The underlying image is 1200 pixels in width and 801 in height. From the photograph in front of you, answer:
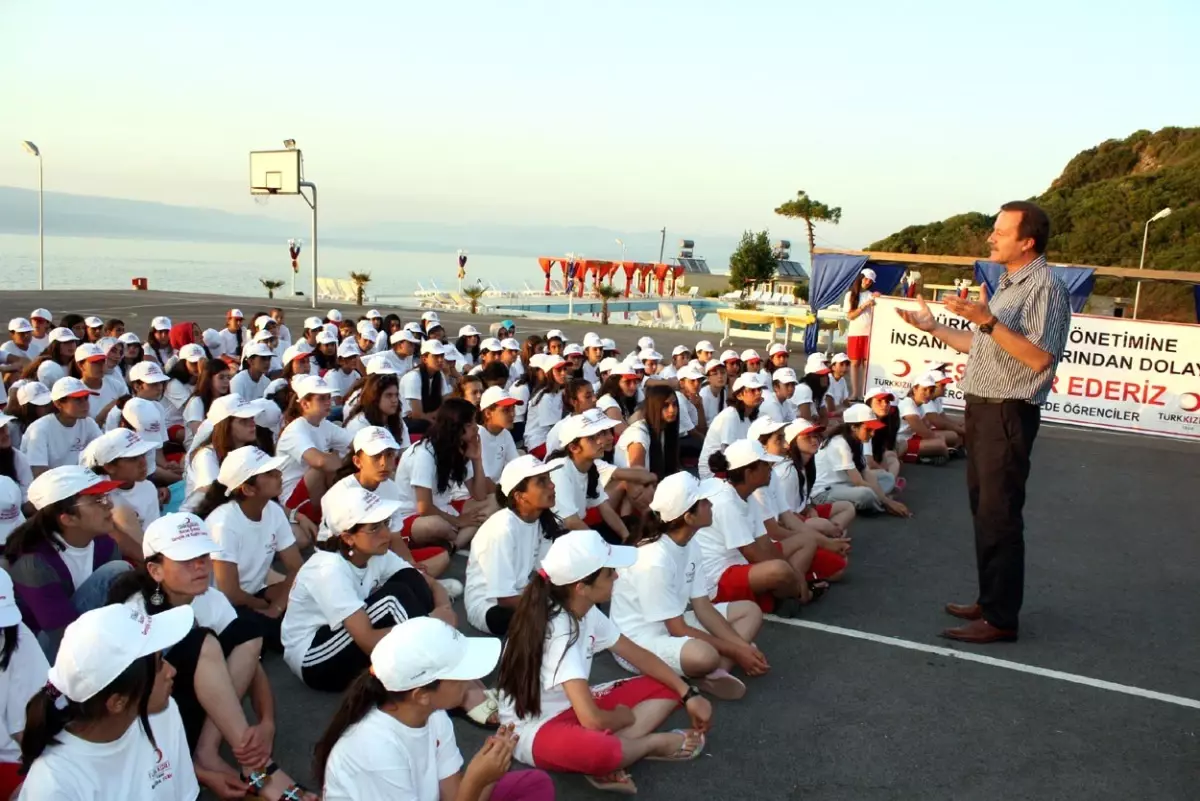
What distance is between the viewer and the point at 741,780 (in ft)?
13.0

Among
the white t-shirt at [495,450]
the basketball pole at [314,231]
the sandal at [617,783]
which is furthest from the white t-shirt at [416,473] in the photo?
the basketball pole at [314,231]

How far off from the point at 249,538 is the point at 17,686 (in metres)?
1.72

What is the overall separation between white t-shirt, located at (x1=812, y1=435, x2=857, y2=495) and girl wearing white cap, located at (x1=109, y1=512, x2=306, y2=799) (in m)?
5.25

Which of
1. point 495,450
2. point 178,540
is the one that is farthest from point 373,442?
point 495,450

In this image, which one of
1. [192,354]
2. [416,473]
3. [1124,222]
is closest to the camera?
[416,473]

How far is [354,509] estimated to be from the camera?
14.4 feet

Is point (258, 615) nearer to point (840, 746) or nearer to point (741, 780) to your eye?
point (741, 780)

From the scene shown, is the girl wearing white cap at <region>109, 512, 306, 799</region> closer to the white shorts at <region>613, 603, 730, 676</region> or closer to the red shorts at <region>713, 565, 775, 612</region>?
the white shorts at <region>613, 603, 730, 676</region>

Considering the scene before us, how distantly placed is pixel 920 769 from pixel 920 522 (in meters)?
4.34

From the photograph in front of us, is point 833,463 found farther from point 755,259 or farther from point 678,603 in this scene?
point 755,259

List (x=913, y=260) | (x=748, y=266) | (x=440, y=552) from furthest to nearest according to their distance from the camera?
(x=748, y=266)
(x=913, y=260)
(x=440, y=552)

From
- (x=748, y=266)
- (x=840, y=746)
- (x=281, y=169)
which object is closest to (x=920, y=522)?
(x=840, y=746)

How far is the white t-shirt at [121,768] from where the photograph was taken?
2598mm

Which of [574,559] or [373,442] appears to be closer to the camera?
[574,559]
